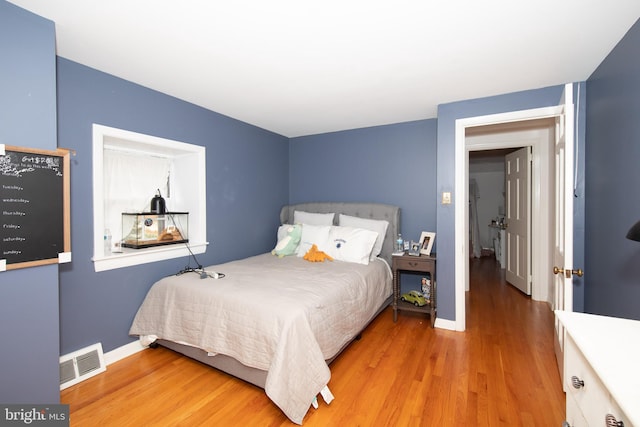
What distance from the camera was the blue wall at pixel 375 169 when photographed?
11.6ft

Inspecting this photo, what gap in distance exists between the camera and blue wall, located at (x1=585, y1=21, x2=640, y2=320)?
67.1 inches

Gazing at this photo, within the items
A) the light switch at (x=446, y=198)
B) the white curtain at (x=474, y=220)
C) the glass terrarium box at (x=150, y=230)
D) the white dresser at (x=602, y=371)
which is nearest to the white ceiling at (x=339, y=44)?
the light switch at (x=446, y=198)

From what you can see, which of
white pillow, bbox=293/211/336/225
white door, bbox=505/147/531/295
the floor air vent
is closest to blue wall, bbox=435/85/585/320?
white pillow, bbox=293/211/336/225

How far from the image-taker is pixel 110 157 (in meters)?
2.60

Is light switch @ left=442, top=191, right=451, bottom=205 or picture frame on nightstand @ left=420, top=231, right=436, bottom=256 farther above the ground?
light switch @ left=442, top=191, right=451, bottom=205

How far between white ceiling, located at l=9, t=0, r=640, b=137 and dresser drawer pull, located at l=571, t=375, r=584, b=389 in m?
1.77

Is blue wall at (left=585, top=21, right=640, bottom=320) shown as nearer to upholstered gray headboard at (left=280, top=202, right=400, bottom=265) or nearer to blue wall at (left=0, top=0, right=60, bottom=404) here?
upholstered gray headboard at (left=280, top=202, right=400, bottom=265)

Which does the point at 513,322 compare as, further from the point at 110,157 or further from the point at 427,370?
the point at 110,157

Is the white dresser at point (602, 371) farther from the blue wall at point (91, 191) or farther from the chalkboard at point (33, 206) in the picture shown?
the blue wall at point (91, 191)

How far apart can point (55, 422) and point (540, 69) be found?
13.2 ft

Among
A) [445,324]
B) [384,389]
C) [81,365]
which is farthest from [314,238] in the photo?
[81,365]

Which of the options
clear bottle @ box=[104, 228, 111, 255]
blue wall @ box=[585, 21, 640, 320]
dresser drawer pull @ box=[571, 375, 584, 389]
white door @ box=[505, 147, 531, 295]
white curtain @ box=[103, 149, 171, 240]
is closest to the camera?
dresser drawer pull @ box=[571, 375, 584, 389]

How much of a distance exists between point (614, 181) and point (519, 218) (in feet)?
8.12

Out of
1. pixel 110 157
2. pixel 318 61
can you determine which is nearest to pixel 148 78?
pixel 110 157
